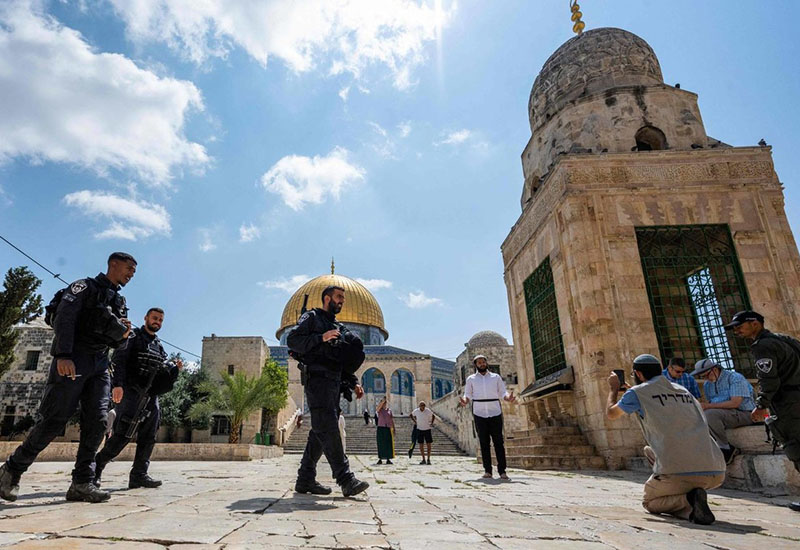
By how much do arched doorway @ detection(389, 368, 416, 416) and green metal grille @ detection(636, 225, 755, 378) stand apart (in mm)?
29898

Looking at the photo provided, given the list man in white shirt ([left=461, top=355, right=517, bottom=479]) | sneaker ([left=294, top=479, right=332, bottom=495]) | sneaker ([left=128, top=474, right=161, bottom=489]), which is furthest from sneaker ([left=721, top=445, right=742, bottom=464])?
sneaker ([left=128, top=474, right=161, bottom=489])

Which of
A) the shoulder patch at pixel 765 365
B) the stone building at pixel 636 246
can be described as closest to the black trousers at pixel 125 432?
the shoulder patch at pixel 765 365

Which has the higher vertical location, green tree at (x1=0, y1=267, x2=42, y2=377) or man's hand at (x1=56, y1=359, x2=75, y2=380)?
green tree at (x1=0, y1=267, x2=42, y2=377)

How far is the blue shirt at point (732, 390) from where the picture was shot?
485 cm

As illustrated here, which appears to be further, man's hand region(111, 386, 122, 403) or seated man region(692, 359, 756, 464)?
seated man region(692, 359, 756, 464)

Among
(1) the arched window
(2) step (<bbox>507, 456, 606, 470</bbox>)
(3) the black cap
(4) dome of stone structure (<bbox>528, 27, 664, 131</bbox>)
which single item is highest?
(4) dome of stone structure (<bbox>528, 27, 664, 131</bbox>)

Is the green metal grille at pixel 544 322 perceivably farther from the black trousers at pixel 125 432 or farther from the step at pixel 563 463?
the black trousers at pixel 125 432

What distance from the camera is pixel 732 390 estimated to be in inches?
192

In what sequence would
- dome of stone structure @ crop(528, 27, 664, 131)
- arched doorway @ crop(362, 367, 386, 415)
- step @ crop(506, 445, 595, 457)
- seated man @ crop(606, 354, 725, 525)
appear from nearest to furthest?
seated man @ crop(606, 354, 725, 525) → step @ crop(506, 445, 595, 457) → dome of stone structure @ crop(528, 27, 664, 131) → arched doorway @ crop(362, 367, 386, 415)

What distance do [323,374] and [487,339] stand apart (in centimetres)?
2344

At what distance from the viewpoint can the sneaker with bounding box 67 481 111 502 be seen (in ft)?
9.92

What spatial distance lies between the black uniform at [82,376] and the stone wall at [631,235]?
7.05 meters

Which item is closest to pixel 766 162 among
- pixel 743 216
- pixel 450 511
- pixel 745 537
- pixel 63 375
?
pixel 743 216

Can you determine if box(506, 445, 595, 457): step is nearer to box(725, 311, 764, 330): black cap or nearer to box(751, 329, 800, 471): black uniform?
box(751, 329, 800, 471): black uniform
